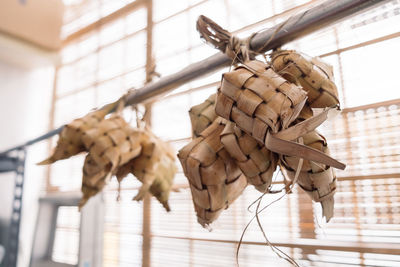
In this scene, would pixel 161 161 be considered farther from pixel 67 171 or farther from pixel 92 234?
pixel 67 171

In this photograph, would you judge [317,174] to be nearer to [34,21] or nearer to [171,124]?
[171,124]

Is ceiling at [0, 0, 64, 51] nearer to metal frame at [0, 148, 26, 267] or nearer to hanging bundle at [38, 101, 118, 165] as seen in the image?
metal frame at [0, 148, 26, 267]

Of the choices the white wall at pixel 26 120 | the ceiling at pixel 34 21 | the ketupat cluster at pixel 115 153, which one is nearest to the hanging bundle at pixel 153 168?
the ketupat cluster at pixel 115 153

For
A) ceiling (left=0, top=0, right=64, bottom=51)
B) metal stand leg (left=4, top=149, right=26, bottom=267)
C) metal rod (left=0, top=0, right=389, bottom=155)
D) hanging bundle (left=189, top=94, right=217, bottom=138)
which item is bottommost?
metal stand leg (left=4, top=149, right=26, bottom=267)

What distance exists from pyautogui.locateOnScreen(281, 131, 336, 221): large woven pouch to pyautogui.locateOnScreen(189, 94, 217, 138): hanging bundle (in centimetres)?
12

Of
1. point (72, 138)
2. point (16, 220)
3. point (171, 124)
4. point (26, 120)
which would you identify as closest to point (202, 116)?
point (72, 138)

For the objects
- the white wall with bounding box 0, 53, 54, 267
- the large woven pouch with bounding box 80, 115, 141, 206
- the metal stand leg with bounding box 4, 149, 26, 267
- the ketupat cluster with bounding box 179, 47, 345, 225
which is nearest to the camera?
the ketupat cluster with bounding box 179, 47, 345, 225

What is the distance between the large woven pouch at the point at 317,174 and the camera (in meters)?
0.27

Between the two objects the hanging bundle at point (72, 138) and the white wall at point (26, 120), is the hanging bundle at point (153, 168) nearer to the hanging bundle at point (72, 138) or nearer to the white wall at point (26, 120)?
the hanging bundle at point (72, 138)

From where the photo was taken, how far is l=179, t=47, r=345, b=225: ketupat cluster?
231 millimetres

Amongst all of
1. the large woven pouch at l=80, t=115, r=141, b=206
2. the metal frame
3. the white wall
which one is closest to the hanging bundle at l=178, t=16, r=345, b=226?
the large woven pouch at l=80, t=115, r=141, b=206

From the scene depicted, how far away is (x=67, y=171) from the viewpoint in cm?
138

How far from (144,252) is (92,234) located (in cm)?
24

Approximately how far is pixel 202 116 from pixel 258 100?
0.14 meters
